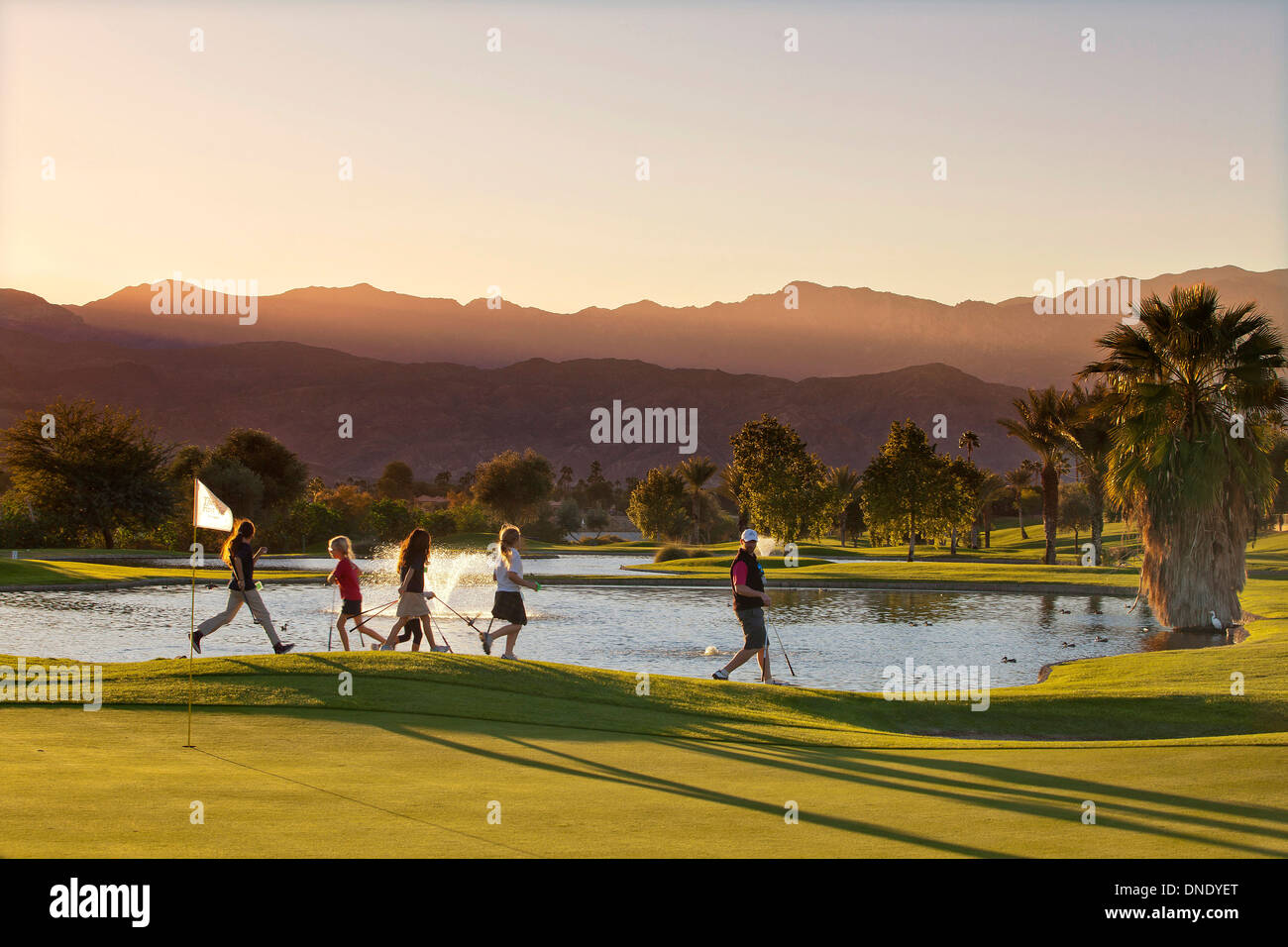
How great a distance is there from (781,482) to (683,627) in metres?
42.3

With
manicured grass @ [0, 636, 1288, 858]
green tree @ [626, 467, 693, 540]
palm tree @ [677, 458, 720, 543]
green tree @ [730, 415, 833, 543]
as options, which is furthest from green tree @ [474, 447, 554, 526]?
manicured grass @ [0, 636, 1288, 858]

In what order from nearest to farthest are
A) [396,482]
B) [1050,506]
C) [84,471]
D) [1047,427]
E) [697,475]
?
[1047,427] < [1050,506] < [84,471] < [697,475] < [396,482]

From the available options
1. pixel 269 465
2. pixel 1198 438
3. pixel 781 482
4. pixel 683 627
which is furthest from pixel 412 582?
pixel 269 465

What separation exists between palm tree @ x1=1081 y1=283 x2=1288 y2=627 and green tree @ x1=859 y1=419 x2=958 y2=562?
40006 mm

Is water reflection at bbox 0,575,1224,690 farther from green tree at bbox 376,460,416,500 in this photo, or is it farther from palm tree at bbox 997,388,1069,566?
green tree at bbox 376,460,416,500

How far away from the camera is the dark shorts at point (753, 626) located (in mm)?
17031

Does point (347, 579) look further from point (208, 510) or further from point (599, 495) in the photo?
point (599, 495)

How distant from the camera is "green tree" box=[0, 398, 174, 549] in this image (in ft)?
225

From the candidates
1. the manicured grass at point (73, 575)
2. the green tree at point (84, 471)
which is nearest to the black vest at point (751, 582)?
the manicured grass at point (73, 575)

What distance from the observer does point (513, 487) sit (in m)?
112

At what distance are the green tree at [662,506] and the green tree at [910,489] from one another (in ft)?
145
